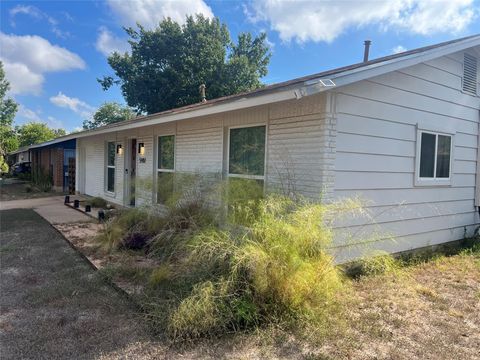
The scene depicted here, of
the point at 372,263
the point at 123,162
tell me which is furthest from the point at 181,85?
the point at 372,263

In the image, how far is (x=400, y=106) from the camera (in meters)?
5.24

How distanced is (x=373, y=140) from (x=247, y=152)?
6.63ft

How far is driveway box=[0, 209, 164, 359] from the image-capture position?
2.76m

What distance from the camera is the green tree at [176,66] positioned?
21688mm

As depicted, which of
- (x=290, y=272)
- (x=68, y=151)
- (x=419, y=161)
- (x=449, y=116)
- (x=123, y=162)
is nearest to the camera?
(x=290, y=272)

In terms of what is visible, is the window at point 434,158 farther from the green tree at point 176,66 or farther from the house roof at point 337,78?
the green tree at point 176,66

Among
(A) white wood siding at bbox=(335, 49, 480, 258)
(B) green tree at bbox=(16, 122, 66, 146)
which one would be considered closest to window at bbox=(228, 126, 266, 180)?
(A) white wood siding at bbox=(335, 49, 480, 258)

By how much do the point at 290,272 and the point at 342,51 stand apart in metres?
10.4

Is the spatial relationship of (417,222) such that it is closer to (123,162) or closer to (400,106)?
(400,106)

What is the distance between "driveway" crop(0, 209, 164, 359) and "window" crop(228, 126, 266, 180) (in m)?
2.74

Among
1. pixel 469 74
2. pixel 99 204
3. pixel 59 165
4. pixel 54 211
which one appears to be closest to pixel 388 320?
pixel 469 74

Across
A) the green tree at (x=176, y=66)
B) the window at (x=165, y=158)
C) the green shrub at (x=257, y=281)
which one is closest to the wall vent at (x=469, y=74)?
the green shrub at (x=257, y=281)

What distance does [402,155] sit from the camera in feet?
17.5

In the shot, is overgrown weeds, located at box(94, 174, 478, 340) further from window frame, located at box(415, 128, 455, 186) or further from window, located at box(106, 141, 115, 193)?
window, located at box(106, 141, 115, 193)
